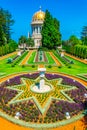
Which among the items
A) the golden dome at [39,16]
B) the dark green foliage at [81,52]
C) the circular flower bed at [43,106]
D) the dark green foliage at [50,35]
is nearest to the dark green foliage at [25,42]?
the golden dome at [39,16]

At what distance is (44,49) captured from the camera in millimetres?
72812

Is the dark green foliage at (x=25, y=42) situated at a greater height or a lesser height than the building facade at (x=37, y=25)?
lesser

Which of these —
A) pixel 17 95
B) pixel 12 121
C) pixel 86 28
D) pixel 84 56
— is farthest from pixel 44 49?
pixel 12 121

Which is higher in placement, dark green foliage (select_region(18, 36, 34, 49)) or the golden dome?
the golden dome

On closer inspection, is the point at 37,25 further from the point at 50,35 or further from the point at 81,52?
the point at 81,52

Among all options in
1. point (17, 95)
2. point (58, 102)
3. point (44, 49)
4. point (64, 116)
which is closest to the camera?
point (64, 116)

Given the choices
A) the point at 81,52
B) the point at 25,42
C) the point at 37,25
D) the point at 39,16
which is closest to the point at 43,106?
the point at 81,52

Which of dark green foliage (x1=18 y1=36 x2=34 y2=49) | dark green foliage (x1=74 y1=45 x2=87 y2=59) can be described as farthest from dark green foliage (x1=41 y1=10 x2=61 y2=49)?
dark green foliage (x1=18 y1=36 x2=34 y2=49)

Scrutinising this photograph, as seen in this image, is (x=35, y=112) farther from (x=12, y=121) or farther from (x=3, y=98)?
(x=3, y=98)

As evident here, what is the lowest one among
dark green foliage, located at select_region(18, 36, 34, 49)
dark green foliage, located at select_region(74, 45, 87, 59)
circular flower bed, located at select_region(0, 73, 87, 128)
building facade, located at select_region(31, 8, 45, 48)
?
circular flower bed, located at select_region(0, 73, 87, 128)

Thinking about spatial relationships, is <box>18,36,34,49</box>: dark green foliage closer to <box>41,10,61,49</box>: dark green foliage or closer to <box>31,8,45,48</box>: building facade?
<box>31,8,45,48</box>: building facade

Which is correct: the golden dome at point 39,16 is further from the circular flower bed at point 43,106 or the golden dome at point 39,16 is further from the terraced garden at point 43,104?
the circular flower bed at point 43,106

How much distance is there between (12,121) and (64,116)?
14.0 feet

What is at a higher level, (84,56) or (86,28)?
(86,28)
